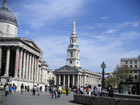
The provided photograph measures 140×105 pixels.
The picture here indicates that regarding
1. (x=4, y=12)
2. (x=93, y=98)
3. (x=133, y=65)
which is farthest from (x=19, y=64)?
(x=133, y=65)

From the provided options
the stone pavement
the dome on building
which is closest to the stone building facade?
the dome on building

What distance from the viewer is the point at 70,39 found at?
496 ft

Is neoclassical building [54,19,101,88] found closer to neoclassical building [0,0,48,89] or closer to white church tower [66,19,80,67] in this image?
white church tower [66,19,80,67]

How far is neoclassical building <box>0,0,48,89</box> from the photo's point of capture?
52772 mm

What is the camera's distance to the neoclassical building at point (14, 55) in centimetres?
5277

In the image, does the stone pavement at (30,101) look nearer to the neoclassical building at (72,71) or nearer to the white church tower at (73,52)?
the neoclassical building at (72,71)

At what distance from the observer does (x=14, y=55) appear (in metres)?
62.3

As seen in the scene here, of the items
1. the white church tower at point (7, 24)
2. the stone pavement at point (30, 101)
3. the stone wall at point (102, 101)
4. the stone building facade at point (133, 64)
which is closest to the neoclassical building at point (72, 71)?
the stone building facade at point (133, 64)

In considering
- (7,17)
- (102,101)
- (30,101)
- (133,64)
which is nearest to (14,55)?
(7,17)

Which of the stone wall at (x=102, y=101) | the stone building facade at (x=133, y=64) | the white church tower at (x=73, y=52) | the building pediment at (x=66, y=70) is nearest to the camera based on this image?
the stone wall at (x=102, y=101)

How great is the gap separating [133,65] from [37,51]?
6906cm

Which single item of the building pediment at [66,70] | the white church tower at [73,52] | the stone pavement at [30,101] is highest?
the white church tower at [73,52]

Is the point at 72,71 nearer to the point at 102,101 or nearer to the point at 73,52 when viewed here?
the point at 73,52

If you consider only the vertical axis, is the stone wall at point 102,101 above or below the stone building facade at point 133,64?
below
